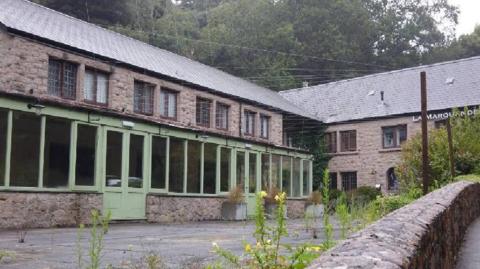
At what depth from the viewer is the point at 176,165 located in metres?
18.5

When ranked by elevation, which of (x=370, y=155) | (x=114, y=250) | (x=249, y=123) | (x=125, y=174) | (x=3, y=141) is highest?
(x=249, y=123)

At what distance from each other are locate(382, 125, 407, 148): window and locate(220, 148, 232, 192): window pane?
1418 cm

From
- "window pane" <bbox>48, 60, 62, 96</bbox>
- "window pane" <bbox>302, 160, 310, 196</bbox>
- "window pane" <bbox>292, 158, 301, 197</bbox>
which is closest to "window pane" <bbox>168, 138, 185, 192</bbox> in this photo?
"window pane" <bbox>48, 60, 62, 96</bbox>

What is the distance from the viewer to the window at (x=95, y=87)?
765 inches

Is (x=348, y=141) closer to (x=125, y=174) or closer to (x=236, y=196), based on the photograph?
(x=236, y=196)

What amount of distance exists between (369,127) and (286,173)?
33.6 feet

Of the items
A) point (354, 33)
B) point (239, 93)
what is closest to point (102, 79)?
point (239, 93)

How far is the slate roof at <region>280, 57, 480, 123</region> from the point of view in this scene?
31.6 metres

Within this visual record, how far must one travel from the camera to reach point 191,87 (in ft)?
79.3

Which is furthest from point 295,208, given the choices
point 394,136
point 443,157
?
point 394,136

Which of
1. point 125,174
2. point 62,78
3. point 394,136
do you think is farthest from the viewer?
point 394,136

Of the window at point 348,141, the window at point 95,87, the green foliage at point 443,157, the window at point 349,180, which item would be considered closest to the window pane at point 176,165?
the window at point 95,87

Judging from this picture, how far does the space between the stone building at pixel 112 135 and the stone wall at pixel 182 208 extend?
0.04m

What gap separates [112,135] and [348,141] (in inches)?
822
